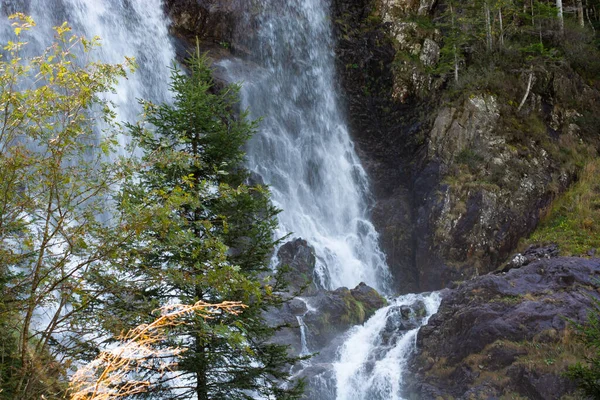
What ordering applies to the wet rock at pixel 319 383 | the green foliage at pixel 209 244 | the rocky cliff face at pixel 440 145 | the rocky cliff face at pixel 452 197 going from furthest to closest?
the rocky cliff face at pixel 440 145, the wet rock at pixel 319 383, the rocky cliff face at pixel 452 197, the green foliage at pixel 209 244

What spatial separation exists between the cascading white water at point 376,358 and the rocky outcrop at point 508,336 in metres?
0.51

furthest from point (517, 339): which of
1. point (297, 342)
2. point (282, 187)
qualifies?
point (282, 187)

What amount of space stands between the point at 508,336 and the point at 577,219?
30.2 feet

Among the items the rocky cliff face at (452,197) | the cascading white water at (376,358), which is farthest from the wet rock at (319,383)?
the cascading white water at (376,358)

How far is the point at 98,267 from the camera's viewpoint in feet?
14.5

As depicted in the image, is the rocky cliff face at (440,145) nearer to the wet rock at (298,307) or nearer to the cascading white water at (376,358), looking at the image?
the cascading white water at (376,358)

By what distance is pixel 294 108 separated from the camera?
2523cm

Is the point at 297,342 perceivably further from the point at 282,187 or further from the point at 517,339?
the point at 282,187

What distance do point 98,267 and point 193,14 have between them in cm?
2337

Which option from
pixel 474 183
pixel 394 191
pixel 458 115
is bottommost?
pixel 474 183

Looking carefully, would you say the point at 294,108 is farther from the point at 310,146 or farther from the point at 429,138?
the point at 429,138

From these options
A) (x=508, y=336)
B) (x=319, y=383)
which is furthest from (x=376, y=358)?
(x=508, y=336)

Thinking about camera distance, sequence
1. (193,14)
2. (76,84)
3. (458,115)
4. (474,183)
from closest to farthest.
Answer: (76,84)
(474,183)
(458,115)
(193,14)

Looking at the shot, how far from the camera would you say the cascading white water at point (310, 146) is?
21750 mm
